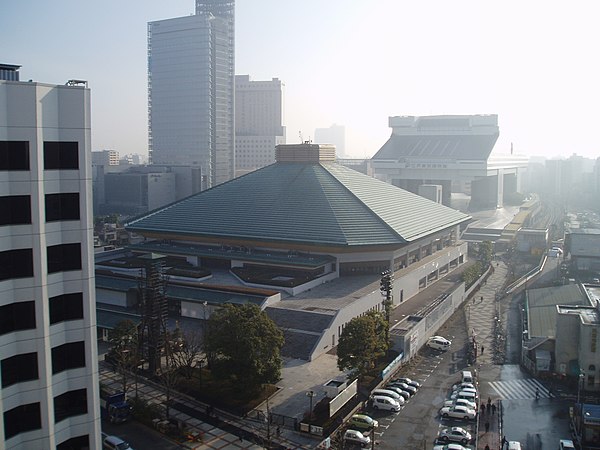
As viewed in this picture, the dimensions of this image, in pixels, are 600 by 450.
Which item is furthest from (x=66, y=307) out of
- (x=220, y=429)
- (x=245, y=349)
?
(x=245, y=349)

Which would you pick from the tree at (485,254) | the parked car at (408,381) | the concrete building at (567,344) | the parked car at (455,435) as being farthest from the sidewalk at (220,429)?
the tree at (485,254)

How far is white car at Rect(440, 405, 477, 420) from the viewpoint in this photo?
20578mm

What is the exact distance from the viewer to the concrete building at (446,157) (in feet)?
287

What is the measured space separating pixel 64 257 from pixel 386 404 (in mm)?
13397

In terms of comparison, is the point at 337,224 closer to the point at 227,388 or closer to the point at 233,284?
the point at 233,284

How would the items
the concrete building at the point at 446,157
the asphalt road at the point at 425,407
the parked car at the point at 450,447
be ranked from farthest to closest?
the concrete building at the point at 446,157 → the asphalt road at the point at 425,407 → the parked car at the point at 450,447

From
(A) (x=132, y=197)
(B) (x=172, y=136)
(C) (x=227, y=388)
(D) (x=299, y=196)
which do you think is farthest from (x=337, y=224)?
(B) (x=172, y=136)

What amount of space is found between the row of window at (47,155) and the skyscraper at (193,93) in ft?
273

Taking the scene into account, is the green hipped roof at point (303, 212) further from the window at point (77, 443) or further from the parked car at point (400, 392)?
the window at point (77, 443)

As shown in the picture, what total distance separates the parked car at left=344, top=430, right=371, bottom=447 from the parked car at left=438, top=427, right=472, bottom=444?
230cm

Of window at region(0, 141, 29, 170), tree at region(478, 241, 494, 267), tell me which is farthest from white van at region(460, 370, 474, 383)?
tree at region(478, 241, 494, 267)

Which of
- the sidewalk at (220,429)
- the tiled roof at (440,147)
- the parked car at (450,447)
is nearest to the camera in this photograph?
the parked car at (450,447)

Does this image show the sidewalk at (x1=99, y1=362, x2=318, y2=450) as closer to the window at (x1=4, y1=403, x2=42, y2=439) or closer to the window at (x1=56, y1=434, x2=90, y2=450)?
the window at (x1=56, y1=434, x2=90, y2=450)

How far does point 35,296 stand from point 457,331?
25362 mm
